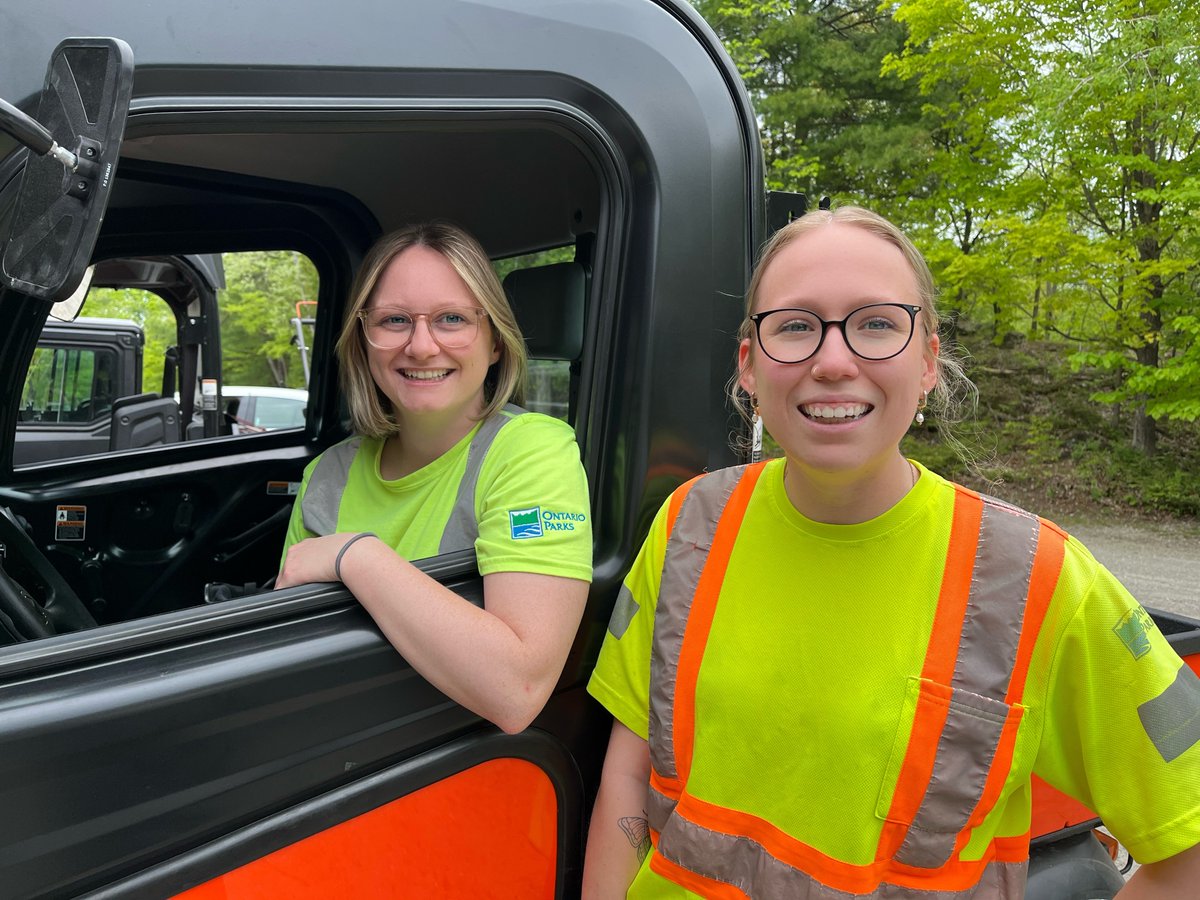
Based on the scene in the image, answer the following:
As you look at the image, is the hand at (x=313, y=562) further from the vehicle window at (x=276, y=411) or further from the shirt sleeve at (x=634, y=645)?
the vehicle window at (x=276, y=411)

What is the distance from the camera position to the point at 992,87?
1036 cm

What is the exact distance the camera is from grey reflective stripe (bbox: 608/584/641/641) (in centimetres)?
143

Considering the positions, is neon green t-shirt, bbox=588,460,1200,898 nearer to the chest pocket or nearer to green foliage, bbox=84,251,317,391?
the chest pocket

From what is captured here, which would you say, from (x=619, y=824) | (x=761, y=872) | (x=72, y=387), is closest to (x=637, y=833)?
(x=619, y=824)

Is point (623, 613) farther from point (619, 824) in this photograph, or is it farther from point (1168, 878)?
point (1168, 878)

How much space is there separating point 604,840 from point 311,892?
427 millimetres

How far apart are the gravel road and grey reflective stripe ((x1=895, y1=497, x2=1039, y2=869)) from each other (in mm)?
6648

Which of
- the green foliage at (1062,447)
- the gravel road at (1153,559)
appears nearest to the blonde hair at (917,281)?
the gravel road at (1153,559)

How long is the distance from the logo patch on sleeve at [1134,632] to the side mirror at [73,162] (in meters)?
1.18

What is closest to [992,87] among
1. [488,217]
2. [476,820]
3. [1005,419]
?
[1005,419]

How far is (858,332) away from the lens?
119 centimetres

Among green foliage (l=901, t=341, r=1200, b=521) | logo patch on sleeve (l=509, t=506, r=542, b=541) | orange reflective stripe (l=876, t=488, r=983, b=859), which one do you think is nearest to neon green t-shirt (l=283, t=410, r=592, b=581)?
logo patch on sleeve (l=509, t=506, r=542, b=541)

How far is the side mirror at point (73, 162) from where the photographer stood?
3.09 ft

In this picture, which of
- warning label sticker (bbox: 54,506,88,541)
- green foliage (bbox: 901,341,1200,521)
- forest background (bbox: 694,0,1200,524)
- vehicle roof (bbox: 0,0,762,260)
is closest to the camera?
vehicle roof (bbox: 0,0,762,260)
